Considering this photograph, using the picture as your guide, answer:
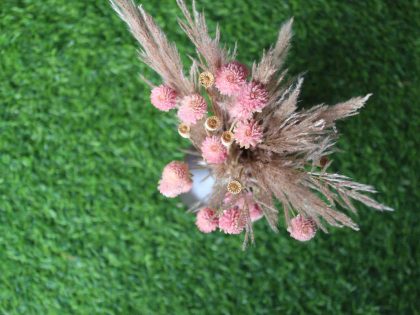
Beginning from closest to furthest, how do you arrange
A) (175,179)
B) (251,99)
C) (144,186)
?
(251,99) → (175,179) → (144,186)

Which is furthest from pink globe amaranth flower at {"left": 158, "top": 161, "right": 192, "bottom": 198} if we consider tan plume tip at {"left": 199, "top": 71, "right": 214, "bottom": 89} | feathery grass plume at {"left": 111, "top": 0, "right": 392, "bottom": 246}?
tan plume tip at {"left": 199, "top": 71, "right": 214, "bottom": 89}

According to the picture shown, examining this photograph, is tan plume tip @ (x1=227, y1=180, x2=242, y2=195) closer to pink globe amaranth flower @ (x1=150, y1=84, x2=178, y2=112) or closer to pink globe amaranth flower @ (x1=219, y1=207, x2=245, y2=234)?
pink globe amaranth flower @ (x1=219, y1=207, x2=245, y2=234)

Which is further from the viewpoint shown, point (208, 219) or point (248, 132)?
point (208, 219)

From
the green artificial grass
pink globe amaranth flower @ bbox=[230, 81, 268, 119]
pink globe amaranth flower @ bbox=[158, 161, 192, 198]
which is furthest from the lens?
the green artificial grass

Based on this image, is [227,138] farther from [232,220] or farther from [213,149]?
[232,220]

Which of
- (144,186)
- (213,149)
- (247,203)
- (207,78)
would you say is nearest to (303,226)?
(247,203)

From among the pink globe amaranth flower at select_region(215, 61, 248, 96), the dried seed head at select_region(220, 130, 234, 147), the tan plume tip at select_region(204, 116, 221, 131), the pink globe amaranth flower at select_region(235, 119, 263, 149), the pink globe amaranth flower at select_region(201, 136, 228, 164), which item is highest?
the pink globe amaranth flower at select_region(215, 61, 248, 96)

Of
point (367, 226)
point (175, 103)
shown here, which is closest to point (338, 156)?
point (367, 226)
